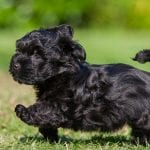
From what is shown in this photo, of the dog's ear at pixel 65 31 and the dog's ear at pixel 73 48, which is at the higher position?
the dog's ear at pixel 65 31

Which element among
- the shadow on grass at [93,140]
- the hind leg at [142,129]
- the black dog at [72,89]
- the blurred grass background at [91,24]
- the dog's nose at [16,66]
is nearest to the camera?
the dog's nose at [16,66]

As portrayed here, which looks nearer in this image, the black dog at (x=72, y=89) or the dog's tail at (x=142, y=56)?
the black dog at (x=72, y=89)

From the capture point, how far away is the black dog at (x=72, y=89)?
24.1ft

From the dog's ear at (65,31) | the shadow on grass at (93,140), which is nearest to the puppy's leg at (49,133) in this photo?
the shadow on grass at (93,140)

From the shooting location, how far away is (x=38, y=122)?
291 inches

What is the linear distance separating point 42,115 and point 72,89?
1.35 feet

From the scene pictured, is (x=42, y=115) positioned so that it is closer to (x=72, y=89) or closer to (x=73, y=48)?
(x=72, y=89)

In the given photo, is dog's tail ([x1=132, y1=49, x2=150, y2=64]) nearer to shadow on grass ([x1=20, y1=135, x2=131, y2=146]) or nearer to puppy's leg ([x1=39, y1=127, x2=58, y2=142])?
shadow on grass ([x1=20, y1=135, x2=131, y2=146])

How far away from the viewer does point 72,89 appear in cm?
747

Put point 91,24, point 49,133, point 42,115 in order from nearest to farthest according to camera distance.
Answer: point 42,115 → point 49,133 → point 91,24

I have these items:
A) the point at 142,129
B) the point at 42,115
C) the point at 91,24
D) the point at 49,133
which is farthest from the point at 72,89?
the point at 91,24

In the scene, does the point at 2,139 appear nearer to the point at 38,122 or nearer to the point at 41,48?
the point at 38,122

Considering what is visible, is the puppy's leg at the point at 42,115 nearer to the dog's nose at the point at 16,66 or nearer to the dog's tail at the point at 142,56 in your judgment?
the dog's nose at the point at 16,66

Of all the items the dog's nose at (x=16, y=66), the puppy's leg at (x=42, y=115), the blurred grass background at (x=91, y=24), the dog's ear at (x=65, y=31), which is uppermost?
the blurred grass background at (x=91, y=24)
